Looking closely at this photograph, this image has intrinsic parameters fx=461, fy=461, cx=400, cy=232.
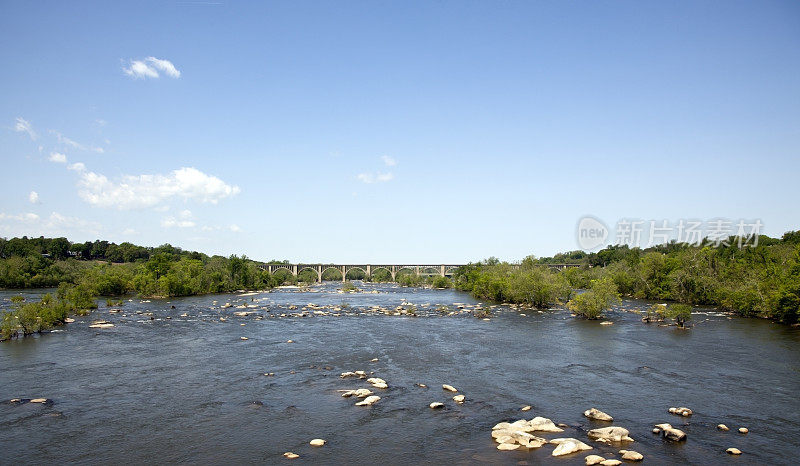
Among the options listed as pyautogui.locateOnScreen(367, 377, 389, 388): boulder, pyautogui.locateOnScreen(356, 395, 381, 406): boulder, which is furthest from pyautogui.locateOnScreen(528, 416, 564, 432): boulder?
pyautogui.locateOnScreen(367, 377, 389, 388): boulder

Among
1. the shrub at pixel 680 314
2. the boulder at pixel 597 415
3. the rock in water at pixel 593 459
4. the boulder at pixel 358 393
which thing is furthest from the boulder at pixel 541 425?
the shrub at pixel 680 314

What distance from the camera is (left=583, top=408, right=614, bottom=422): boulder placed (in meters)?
18.4

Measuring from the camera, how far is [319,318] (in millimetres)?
51875

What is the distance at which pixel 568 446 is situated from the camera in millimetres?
15406

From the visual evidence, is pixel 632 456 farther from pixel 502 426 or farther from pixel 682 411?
pixel 682 411

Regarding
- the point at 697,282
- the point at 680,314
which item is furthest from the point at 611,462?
the point at 697,282

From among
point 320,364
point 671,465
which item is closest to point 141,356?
point 320,364

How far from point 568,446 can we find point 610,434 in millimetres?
2310

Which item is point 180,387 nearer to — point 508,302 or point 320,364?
point 320,364

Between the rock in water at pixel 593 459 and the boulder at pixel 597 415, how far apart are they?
13.4 feet

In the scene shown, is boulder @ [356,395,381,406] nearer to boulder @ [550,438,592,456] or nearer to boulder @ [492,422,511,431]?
boulder @ [492,422,511,431]

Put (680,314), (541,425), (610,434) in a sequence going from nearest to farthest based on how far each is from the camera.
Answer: (610,434), (541,425), (680,314)

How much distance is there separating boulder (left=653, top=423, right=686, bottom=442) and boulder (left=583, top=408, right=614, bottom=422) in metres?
1.72

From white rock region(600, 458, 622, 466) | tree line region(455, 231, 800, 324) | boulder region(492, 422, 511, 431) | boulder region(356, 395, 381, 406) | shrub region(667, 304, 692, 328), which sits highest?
tree line region(455, 231, 800, 324)
